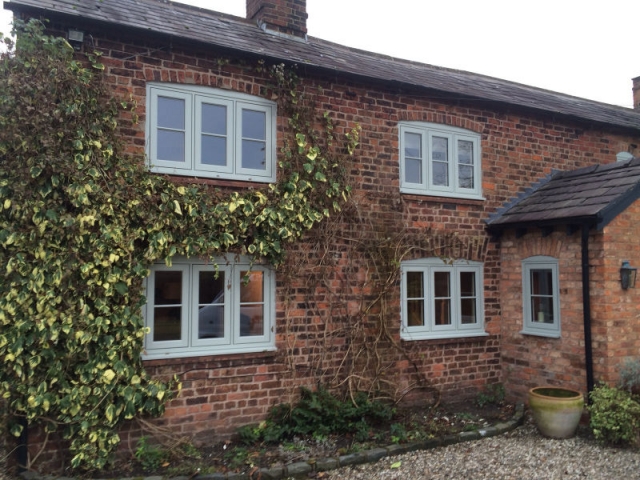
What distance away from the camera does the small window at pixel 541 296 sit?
25.7ft

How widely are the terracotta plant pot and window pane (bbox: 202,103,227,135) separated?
557 centimetres

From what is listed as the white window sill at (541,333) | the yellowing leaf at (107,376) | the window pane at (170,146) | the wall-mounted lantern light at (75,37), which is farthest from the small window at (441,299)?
the wall-mounted lantern light at (75,37)

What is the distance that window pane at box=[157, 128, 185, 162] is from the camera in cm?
653

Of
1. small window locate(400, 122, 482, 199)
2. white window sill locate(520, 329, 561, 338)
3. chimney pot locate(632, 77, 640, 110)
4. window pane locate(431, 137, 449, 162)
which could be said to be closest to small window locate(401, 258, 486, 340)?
white window sill locate(520, 329, 561, 338)

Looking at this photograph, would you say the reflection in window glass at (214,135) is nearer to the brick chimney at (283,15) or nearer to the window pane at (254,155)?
the window pane at (254,155)

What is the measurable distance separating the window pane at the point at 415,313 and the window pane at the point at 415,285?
111 mm

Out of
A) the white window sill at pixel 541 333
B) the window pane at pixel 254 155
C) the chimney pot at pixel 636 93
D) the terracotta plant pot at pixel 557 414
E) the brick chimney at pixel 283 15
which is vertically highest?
the chimney pot at pixel 636 93

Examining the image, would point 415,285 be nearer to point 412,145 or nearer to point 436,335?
point 436,335

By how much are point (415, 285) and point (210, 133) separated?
3893 mm

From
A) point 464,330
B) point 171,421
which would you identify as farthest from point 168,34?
point 464,330

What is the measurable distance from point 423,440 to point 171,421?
316 centimetres

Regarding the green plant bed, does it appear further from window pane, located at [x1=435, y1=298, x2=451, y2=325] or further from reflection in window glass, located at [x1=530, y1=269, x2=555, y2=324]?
reflection in window glass, located at [x1=530, y1=269, x2=555, y2=324]

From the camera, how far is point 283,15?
8727mm

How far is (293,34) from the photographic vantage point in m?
8.80
